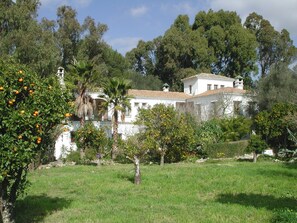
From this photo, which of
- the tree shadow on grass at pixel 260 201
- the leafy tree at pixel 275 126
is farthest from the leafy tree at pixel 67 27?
the tree shadow on grass at pixel 260 201

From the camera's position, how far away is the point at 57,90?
316 inches

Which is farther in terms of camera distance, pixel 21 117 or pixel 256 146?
pixel 256 146

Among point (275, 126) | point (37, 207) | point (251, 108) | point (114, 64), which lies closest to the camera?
point (37, 207)

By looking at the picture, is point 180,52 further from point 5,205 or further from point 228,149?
point 5,205

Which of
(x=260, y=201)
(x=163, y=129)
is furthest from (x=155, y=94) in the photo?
(x=260, y=201)

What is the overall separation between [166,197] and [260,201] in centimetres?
257

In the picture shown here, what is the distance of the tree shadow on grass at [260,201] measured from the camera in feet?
33.3

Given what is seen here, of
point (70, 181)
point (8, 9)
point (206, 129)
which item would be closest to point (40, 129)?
point (70, 181)

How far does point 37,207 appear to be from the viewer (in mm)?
10617

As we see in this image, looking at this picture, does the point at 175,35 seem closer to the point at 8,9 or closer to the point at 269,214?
the point at 8,9

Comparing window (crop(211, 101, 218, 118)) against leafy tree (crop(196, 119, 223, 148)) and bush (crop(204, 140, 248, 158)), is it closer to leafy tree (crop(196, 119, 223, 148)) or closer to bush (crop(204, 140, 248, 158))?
leafy tree (crop(196, 119, 223, 148))

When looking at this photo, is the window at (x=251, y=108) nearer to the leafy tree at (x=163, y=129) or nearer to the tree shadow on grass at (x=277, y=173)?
the leafy tree at (x=163, y=129)

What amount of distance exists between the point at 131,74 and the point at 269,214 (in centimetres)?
5109

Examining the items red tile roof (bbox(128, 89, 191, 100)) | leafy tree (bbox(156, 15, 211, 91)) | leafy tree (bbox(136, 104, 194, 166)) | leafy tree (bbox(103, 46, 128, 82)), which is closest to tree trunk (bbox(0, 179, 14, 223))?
leafy tree (bbox(136, 104, 194, 166))
